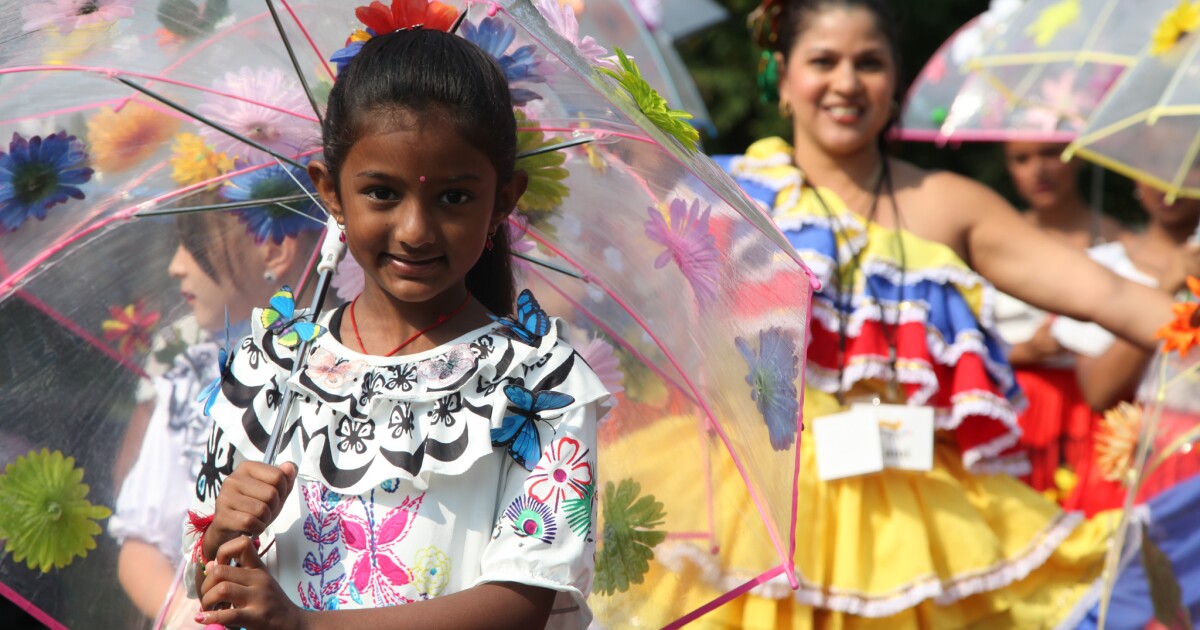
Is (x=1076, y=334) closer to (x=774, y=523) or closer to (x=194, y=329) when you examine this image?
(x=774, y=523)

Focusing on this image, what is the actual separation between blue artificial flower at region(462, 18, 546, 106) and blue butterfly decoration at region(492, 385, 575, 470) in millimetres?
468

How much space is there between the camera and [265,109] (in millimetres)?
2418

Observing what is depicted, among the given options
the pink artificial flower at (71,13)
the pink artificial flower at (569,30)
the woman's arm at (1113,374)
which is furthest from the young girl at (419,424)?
the woman's arm at (1113,374)

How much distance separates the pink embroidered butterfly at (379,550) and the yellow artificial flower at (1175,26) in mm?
2825

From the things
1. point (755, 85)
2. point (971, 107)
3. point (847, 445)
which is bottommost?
point (847, 445)

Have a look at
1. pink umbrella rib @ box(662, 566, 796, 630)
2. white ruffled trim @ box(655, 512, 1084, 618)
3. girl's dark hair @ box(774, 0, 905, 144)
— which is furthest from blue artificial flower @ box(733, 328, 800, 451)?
girl's dark hair @ box(774, 0, 905, 144)

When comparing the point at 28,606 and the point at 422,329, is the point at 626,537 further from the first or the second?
the point at 28,606

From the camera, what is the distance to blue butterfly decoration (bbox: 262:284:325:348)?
83.5 inches

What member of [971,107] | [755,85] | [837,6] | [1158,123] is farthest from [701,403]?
[755,85]

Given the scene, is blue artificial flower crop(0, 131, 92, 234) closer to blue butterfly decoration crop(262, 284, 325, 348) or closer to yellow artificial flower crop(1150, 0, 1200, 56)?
blue butterfly decoration crop(262, 284, 325, 348)

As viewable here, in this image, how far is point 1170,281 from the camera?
392 centimetres

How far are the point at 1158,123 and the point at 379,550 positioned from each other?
108 inches

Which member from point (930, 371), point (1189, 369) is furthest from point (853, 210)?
point (1189, 369)

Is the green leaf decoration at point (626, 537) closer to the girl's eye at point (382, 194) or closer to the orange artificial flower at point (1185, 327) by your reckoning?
the girl's eye at point (382, 194)
